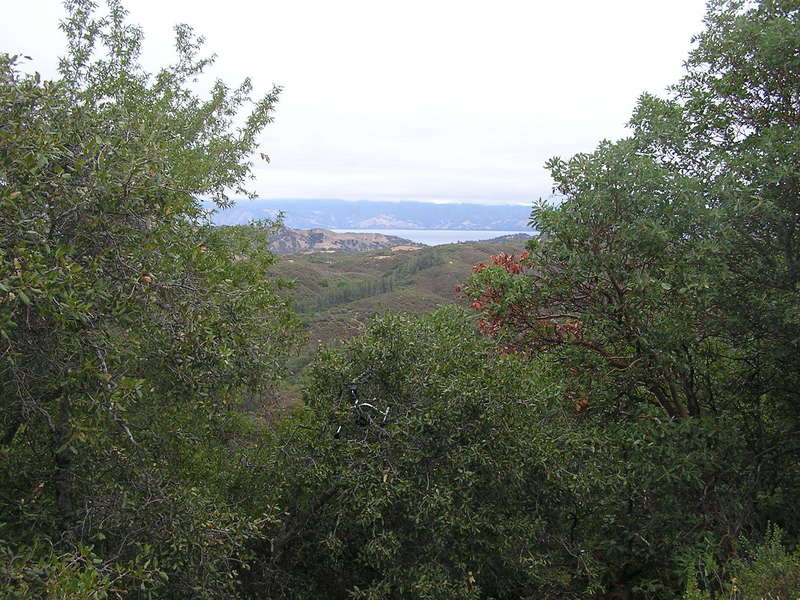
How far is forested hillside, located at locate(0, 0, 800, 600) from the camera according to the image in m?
4.07

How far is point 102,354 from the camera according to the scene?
3812mm

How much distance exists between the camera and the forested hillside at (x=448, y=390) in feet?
13.4

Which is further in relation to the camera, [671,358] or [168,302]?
[671,358]

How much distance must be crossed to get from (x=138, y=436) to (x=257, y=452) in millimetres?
1566

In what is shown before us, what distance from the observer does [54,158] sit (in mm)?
3955

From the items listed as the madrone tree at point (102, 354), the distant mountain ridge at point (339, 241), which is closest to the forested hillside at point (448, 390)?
the madrone tree at point (102, 354)

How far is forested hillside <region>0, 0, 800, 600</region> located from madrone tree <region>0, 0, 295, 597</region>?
0.10 feet

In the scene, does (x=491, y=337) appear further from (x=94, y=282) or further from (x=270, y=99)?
(x=270, y=99)

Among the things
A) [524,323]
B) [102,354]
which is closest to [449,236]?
[524,323]

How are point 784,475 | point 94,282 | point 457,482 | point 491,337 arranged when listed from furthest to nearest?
point 491,337 → point 784,475 → point 457,482 → point 94,282

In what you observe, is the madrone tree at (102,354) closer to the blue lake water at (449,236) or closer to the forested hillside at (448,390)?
the forested hillside at (448,390)

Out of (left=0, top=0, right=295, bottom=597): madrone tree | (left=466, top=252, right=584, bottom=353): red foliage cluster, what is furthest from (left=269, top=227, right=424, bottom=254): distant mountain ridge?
(left=0, top=0, right=295, bottom=597): madrone tree

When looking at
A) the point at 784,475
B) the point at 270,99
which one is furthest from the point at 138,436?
the point at 270,99

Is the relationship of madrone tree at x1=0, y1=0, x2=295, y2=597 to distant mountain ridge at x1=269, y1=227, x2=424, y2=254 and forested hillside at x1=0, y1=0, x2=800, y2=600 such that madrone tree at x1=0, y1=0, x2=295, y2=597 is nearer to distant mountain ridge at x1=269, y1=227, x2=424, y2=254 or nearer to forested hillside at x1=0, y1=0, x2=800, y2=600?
forested hillside at x1=0, y1=0, x2=800, y2=600
